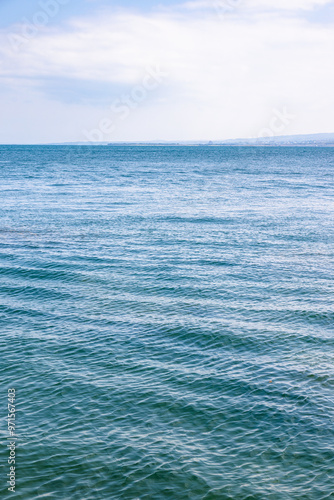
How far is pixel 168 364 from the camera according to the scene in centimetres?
2244

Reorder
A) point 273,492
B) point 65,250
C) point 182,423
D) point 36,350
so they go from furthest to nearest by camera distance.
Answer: point 65,250
point 36,350
point 182,423
point 273,492

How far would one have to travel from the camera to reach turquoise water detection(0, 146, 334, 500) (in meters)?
15.9

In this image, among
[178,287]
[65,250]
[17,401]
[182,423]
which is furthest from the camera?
[65,250]

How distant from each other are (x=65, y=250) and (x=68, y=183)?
59.5 m

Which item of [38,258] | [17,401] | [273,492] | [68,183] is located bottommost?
[273,492]

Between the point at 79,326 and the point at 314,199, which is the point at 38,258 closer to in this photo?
the point at 79,326

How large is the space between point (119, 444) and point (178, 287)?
52.3ft

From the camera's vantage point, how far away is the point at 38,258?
38.6 metres

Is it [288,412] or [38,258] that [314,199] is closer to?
[38,258]

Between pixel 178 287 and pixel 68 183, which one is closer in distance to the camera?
pixel 178 287

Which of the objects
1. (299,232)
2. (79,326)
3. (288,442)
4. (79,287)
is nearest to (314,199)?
(299,232)

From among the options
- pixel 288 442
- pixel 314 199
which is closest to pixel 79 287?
Answer: pixel 288 442

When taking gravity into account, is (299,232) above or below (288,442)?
above

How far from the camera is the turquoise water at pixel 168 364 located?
1593 cm
